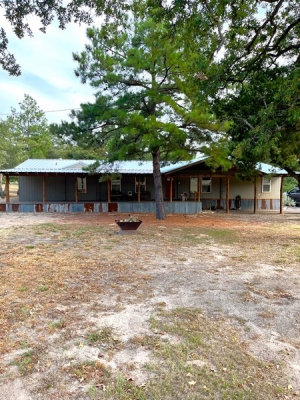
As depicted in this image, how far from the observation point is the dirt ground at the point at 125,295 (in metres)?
2.73

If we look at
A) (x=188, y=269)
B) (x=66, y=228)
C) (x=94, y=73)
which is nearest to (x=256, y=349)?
(x=188, y=269)

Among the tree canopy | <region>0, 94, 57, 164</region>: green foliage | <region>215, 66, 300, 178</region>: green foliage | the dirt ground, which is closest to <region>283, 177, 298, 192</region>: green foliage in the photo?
the tree canopy

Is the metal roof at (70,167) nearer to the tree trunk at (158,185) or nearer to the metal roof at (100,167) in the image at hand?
the metal roof at (100,167)

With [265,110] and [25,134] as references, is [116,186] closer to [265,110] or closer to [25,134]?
[265,110]

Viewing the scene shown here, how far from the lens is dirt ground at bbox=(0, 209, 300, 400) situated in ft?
8.96

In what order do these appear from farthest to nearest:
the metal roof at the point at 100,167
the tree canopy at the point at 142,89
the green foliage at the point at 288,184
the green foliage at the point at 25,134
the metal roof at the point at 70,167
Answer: the green foliage at the point at 25,134, the green foliage at the point at 288,184, the metal roof at the point at 70,167, the metal roof at the point at 100,167, the tree canopy at the point at 142,89

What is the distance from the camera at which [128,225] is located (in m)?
9.70

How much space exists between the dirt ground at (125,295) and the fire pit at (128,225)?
791mm

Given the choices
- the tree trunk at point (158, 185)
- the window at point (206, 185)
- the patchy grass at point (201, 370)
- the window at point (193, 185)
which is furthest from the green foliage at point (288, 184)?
the patchy grass at point (201, 370)

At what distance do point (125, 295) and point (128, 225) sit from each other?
211 inches

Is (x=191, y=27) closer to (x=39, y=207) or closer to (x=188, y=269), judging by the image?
(x=188, y=269)

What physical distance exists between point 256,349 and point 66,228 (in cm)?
923

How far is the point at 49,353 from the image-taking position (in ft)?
9.29

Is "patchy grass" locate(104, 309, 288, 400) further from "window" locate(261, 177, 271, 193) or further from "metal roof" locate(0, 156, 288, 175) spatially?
"window" locate(261, 177, 271, 193)
